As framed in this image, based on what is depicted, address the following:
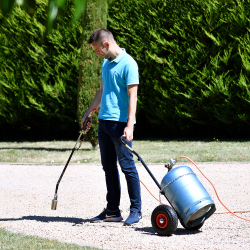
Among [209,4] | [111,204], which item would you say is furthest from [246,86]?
[111,204]

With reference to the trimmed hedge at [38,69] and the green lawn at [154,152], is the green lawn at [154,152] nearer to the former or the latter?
the green lawn at [154,152]

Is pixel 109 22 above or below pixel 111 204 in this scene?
above

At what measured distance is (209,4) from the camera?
30.5 feet

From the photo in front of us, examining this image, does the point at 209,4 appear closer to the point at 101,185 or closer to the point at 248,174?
the point at 248,174

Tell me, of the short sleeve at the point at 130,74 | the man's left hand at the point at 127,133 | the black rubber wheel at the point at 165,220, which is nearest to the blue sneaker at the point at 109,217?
the black rubber wheel at the point at 165,220

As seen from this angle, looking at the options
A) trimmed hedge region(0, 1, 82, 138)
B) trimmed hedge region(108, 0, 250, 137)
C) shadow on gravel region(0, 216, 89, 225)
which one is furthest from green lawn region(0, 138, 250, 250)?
shadow on gravel region(0, 216, 89, 225)

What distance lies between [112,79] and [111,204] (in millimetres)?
1175

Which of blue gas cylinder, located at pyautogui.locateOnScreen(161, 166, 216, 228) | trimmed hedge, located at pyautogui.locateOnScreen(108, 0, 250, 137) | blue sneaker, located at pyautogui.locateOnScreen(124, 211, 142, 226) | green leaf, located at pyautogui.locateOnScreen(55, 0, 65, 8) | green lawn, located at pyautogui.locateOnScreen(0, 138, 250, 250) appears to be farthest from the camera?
trimmed hedge, located at pyautogui.locateOnScreen(108, 0, 250, 137)

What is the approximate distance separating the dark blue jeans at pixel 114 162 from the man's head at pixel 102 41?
2.00 feet

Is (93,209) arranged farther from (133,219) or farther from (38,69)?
(38,69)

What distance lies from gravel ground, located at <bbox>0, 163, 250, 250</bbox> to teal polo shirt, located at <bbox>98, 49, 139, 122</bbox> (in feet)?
3.34

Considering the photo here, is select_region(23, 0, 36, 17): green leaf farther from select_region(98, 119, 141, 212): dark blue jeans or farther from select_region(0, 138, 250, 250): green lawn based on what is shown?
select_region(0, 138, 250, 250): green lawn

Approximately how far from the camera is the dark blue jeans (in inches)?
133

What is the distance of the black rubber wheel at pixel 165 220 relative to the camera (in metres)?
3.09
